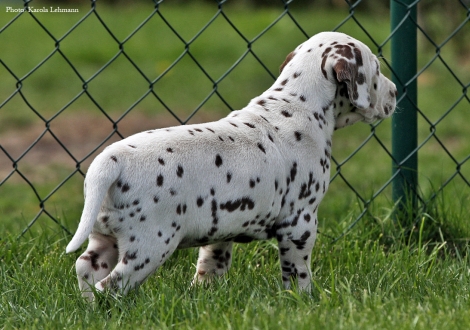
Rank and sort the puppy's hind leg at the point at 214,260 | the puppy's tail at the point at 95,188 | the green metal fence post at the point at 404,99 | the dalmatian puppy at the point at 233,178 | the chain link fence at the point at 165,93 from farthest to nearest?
the chain link fence at the point at 165,93, the green metal fence post at the point at 404,99, the puppy's hind leg at the point at 214,260, the dalmatian puppy at the point at 233,178, the puppy's tail at the point at 95,188

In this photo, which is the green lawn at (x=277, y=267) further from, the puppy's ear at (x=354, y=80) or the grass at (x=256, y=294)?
the puppy's ear at (x=354, y=80)

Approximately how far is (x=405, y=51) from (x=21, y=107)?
5.52 m

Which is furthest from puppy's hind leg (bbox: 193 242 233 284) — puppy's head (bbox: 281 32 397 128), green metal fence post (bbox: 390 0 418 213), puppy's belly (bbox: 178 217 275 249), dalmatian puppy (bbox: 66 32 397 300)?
green metal fence post (bbox: 390 0 418 213)

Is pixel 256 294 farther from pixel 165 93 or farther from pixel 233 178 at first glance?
pixel 165 93

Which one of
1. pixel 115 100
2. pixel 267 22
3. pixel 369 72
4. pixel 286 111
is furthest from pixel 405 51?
pixel 267 22

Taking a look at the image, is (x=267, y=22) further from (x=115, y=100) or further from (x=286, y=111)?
(x=286, y=111)

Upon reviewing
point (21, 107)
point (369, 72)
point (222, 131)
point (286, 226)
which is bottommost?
point (286, 226)

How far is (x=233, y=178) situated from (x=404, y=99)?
4.87 ft

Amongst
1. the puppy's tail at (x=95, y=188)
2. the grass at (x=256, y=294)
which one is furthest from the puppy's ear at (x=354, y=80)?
the puppy's tail at (x=95, y=188)

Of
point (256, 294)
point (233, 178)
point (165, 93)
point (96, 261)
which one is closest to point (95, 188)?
point (96, 261)

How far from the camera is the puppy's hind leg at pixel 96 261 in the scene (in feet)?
9.87

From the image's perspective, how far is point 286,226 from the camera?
10.6ft

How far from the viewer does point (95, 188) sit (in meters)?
2.76

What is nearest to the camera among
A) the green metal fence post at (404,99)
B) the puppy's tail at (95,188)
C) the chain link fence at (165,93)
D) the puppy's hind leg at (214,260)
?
the puppy's tail at (95,188)
